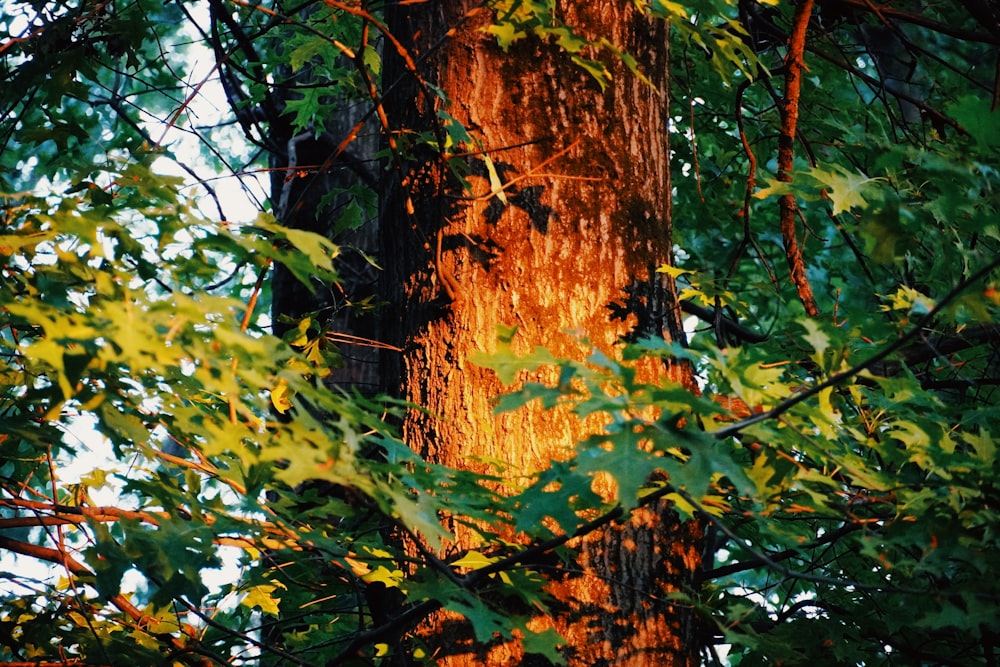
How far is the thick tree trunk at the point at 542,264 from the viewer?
1.99 metres

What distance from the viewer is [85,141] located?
235 cm

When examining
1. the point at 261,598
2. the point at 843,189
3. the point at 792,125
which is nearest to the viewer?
the point at 843,189

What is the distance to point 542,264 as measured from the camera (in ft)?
7.06

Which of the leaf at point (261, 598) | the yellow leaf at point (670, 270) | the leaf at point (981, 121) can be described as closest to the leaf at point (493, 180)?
the yellow leaf at point (670, 270)

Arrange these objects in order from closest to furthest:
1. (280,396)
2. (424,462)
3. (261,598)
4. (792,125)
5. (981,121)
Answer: (981,121) < (424,462) < (280,396) < (261,598) < (792,125)

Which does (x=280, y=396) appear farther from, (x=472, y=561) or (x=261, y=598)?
(x=472, y=561)

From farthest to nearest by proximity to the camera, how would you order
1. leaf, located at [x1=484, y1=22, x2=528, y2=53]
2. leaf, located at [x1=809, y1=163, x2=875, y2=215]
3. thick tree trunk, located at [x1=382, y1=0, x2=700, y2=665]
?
leaf, located at [x1=484, y1=22, x2=528, y2=53] < thick tree trunk, located at [x1=382, y1=0, x2=700, y2=665] < leaf, located at [x1=809, y1=163, x2=875, y2=215]

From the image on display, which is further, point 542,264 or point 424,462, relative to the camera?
point 542,264

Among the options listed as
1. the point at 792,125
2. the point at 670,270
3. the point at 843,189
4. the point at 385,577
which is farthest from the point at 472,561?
the point at 792,125

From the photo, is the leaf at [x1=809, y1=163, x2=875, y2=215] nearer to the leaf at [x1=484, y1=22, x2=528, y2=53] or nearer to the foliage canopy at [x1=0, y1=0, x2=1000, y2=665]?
the foliage canopy at [x1=0, y1=0, x2=1000, y2=665]

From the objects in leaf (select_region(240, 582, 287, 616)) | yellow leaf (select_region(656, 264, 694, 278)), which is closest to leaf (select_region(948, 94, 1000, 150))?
yellow leaf (select_region(656, 264, 694, 278))

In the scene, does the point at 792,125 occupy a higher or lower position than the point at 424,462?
higher

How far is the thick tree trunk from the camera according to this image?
6.52 ft

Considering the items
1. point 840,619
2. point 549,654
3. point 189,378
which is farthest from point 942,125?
point 189,378
